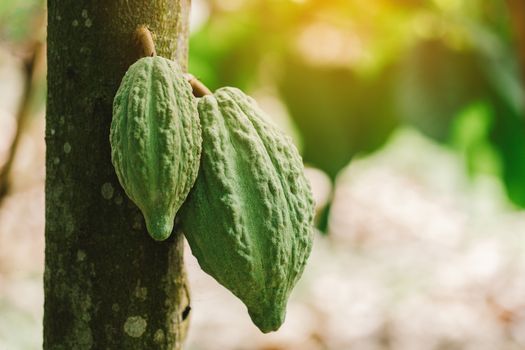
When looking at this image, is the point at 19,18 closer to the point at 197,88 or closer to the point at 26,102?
the point at 26,102

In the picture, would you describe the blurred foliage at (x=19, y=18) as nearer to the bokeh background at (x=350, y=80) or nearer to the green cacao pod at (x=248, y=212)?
the bokeh background at (x=350, y=80)

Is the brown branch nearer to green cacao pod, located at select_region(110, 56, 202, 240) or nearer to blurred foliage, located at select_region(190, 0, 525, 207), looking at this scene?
blurred foliage, located at select_region(190, 0, 525, 207)

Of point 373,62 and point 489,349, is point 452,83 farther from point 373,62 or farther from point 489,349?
point 489,349

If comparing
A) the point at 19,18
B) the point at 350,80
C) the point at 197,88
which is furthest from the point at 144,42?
the point at 19,18

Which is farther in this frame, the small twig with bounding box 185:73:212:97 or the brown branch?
the brown branch

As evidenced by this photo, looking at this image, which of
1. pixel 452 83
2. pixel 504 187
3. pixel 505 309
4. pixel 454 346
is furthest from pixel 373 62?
pixel 505 309

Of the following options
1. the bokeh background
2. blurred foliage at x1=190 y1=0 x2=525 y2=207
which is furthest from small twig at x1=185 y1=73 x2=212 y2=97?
blurred foliage at x1=190 y1=0 x2=525 y2=207
